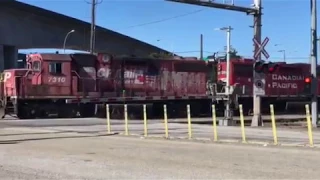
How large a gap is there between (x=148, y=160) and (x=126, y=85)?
869 inches

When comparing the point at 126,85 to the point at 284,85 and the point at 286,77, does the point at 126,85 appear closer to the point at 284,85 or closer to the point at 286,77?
the point at 284,85

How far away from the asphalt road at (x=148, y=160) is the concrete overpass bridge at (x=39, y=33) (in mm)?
52954

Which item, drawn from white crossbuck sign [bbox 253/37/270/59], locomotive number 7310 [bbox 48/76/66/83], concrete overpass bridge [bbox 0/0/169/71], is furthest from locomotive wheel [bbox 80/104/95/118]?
concrete overpass bridge [bbox 0/0/169/71]

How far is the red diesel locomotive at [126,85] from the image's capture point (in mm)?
30672

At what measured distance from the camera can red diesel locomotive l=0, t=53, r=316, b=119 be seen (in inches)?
1208

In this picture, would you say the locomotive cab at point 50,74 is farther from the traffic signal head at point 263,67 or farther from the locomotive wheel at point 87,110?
the traffic signal head at point 263,67

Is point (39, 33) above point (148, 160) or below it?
above

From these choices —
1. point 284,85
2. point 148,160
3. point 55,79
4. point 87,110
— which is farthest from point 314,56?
point 148,160

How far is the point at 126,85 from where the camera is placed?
3359 centimetres

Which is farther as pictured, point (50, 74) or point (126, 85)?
point (126, 85)

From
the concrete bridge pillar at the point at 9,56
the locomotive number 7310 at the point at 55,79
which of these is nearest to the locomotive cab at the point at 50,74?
the locomotive number 7310 at the point at 55,79

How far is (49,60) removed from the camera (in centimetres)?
3095

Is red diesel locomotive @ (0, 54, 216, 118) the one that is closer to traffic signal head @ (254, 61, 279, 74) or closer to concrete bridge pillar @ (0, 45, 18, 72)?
traffic signal head @ (254, 61, 279, 74)

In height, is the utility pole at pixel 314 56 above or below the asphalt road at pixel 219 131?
above
